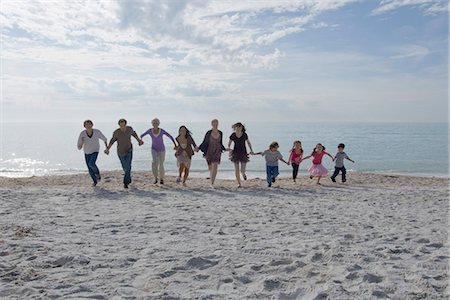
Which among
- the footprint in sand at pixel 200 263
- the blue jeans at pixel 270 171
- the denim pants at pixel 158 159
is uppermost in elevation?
the denim pants at pixel 158 159

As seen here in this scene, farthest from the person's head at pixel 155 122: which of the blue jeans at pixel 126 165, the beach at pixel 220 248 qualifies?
the beach at pixel 220 248

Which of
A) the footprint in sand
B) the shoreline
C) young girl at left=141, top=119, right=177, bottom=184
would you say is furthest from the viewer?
the shoreline

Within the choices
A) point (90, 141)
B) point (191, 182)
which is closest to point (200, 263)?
point (90, 141)

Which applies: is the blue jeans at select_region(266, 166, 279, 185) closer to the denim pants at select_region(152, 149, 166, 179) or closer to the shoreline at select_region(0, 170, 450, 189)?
the shoreline at select_region(0, 170, 450, 189)

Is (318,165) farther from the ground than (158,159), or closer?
closer

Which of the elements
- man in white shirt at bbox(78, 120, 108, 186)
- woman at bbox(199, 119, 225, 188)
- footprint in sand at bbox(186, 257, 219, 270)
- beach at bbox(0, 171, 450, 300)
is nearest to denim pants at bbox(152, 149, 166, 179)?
woman at bbox(199, 119, 225, 188)

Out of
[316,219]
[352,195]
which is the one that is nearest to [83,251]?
[316,219]

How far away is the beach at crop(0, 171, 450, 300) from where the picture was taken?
12.3 ft

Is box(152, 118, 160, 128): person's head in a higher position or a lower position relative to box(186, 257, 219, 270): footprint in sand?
higher

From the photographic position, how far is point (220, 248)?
16.6ft

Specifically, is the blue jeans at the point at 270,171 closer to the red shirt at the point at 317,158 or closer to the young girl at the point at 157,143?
the red shirt at the point at 317,158

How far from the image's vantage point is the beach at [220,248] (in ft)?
12.3

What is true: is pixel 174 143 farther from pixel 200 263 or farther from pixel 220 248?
pixel 200 263

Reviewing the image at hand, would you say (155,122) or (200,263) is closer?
(200,263)
